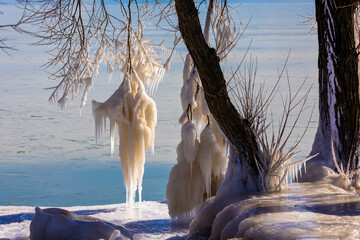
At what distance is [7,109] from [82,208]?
378 inches

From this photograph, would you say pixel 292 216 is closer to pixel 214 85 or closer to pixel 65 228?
pixel 214 85

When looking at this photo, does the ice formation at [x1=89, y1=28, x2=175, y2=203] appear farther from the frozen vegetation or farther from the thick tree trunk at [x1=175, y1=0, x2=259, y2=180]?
the thick tree trunk at [x1=175, y1=0, x2=259, y2=180]

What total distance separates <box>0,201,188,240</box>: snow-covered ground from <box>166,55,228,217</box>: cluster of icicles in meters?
0.29

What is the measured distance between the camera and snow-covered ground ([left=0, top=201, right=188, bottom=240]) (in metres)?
5.45

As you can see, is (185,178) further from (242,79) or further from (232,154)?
(242,79)

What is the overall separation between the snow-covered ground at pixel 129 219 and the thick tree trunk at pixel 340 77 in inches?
69.5

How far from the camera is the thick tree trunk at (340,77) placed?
484 centimetres

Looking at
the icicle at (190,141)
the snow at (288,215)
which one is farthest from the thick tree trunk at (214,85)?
the icicle at (190,141)

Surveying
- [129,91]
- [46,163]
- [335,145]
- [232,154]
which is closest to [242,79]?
[232,154]

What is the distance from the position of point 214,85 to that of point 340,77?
133cm

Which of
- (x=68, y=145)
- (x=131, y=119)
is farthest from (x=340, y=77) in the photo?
(x=68, y=145)

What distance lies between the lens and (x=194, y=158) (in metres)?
5.68

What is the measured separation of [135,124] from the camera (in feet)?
19.0

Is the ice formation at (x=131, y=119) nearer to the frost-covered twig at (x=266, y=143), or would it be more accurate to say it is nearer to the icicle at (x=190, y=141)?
the icicle at (x=190, y=141)
